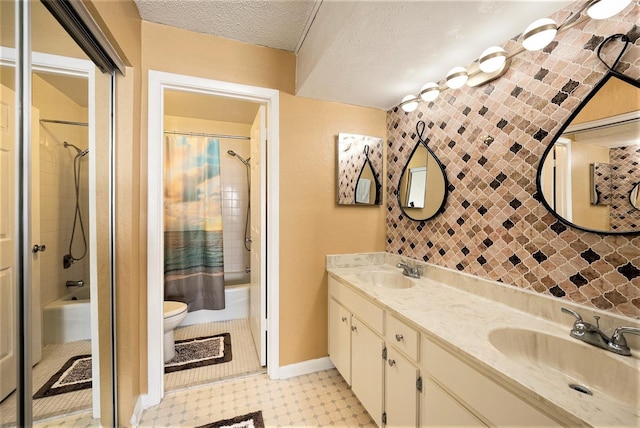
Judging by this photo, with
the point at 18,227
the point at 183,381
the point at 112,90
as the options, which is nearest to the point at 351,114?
the point at 112,90

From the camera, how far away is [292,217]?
6.12 feet

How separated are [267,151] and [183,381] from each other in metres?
1.75

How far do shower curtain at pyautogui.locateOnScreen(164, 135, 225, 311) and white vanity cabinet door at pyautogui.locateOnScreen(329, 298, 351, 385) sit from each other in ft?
4.74

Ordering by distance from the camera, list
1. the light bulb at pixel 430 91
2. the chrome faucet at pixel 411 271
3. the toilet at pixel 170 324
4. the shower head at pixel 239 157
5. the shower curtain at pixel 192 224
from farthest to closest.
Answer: the shower head at pixel 239 157
the shower curtain at pixel 192 224
the toilet at pixel 170 324
the chrome faucet at pixel 411 271
the light bulb at pixel 430 91

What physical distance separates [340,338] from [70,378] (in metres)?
1.38

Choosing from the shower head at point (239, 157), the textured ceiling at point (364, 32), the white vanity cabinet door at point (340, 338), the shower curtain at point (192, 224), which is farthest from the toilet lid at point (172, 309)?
the textured ceiling at point (364, 32)

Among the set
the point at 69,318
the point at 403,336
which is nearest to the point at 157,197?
the point at 69,318

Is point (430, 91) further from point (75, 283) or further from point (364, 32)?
point (75, 283)

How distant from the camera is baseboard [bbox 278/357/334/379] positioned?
6.13ft

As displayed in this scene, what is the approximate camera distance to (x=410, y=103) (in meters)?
1.76

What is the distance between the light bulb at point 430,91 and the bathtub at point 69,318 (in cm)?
208

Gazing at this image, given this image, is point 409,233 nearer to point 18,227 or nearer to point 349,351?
point 349,351

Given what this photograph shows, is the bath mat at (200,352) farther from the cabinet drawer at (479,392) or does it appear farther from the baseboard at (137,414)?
the cabinet drawer at (479,392)

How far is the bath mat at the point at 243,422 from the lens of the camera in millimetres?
1442
